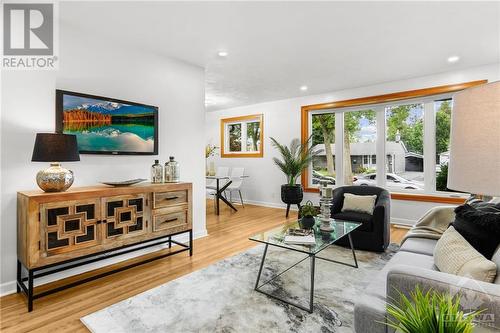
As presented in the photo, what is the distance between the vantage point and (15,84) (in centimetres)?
235

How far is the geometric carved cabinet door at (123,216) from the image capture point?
8.20 ft

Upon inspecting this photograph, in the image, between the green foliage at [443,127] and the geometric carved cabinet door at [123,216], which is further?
the green foliage at [443,127]

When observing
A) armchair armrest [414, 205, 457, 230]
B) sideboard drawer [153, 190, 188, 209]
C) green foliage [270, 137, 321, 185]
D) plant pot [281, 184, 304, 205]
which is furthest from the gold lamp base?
green foliage [270, 137, 321, 185]

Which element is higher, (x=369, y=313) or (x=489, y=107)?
(x=489, y=107)

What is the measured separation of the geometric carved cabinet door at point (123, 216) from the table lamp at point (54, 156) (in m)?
0.38

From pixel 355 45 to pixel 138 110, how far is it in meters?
2.74

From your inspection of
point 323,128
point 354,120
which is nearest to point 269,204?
point 323,128

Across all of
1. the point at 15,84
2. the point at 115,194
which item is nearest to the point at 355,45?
the point at 115,194

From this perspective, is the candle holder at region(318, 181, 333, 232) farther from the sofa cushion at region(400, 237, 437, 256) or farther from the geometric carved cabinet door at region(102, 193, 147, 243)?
the geometric carved cabinet door at region(102, 193, 147, 243)

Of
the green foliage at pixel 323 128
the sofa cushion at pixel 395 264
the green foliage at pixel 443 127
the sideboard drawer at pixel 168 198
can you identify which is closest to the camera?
the sofa cushion at pixel 395 264

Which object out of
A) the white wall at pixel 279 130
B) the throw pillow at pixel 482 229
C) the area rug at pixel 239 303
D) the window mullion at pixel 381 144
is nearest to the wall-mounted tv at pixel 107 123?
the area rug at pixel 239 303

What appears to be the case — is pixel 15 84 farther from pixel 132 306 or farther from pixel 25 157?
pixel 132 306

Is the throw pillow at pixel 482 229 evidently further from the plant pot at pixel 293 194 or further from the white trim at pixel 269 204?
the white trim at pixel 269 204

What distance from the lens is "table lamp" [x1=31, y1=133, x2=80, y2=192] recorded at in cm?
219
